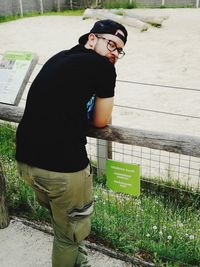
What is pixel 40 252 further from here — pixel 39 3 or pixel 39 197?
pixel 39 3

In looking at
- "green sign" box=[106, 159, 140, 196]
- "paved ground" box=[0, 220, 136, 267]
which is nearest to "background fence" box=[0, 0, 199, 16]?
"paved ground" box=[0, 220, 136, 267]

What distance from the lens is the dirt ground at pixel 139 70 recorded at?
9.19 ft

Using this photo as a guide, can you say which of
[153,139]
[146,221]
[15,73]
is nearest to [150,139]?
[153,139]

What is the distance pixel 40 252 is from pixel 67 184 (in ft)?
3.17

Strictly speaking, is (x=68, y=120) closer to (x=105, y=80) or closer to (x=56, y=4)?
(x=105, y=80)

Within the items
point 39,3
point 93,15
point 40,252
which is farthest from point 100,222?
point 39,3

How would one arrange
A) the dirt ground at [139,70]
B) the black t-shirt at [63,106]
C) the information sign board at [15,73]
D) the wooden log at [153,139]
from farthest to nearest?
A: 1. the information sign board at [15,73]
2. the dirt ground at [139,70]
3. the wooden log at [153,139]
4. the black t-shirt at [63,106]

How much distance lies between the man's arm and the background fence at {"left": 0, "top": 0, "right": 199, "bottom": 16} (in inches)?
661

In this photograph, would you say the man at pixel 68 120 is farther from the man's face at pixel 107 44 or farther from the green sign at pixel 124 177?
the green sign at pixel 124 177

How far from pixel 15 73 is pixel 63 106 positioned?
1510 mm

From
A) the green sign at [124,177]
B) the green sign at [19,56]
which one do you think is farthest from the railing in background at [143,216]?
the green sign at [19,56]

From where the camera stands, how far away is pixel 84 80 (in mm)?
1862

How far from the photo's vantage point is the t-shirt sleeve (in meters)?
1.86

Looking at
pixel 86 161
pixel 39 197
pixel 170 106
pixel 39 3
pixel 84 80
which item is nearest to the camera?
pixel 84 80
